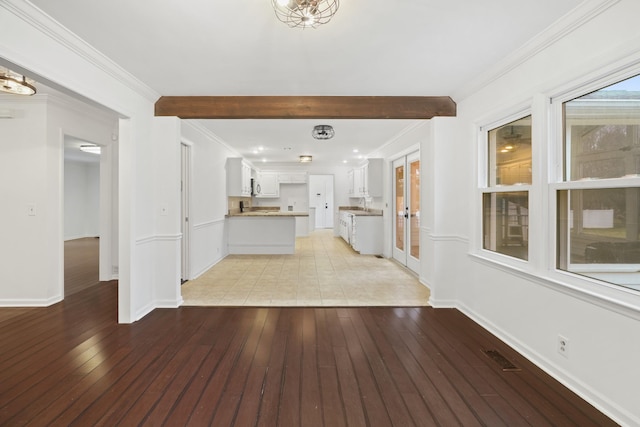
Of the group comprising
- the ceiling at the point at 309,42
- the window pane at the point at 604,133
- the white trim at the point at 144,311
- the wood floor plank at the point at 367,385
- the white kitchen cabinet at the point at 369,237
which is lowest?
the wood floor plank at the point at 367,385

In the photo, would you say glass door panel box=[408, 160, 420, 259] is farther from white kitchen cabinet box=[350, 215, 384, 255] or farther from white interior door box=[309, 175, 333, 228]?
white interior door box=[309, 175, 333, 228]

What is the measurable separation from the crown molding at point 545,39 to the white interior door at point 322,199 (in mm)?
8856

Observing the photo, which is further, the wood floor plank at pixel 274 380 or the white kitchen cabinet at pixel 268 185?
the white kitchen cabinet at pixel 268 185

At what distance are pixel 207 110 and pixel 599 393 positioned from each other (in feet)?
13.6

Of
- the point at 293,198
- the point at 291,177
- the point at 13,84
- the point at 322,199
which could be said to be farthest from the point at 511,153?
the point at 322,199

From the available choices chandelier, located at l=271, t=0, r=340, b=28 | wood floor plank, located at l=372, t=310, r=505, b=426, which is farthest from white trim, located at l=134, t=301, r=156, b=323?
chandelier, located at l=271, t=0, r=340, b=28

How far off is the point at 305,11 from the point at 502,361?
114 inches

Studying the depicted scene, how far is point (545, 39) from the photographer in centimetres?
211

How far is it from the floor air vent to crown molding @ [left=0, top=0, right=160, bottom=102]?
409 cm

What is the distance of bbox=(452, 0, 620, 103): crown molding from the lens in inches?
69.6

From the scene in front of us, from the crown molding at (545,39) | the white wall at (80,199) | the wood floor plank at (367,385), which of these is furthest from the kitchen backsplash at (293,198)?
the wood floor plank at (367,385)

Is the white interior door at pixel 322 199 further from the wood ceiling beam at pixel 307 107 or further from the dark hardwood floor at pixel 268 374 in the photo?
the dark hardwood floor at pixel 268 374

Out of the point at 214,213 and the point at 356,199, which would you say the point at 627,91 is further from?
the point at 356,199

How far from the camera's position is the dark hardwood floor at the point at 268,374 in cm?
170
